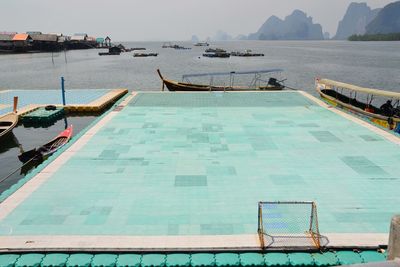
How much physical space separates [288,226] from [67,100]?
111 feet

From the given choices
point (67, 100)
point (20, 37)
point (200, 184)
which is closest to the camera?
point (200, 184)

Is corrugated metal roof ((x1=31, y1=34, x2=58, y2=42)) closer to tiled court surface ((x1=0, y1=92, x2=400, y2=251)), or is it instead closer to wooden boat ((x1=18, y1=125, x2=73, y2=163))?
wooden boat ((x1=18, y1=125, x2=73, y2=163))

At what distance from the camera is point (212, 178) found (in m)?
15.6

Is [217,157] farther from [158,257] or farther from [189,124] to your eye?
[158,257]

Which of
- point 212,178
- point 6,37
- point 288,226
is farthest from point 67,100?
point 6,37

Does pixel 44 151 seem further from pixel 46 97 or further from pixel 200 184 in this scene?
pixel 46 97

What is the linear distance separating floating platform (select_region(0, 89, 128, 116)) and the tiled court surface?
1171cm

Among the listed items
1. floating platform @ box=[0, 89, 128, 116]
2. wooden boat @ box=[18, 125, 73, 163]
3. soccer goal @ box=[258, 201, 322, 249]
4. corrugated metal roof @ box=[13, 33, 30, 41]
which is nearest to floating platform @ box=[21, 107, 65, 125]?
floating platform @ box=[0, 89, 128, 116]

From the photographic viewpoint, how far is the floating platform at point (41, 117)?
3155cm

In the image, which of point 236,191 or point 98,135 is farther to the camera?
point 98,135

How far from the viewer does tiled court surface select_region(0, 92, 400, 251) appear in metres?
11.3

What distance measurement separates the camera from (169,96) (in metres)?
35.9

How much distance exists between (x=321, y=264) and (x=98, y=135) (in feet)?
53.7

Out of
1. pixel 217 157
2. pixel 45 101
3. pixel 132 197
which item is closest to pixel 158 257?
pixel 132 197
